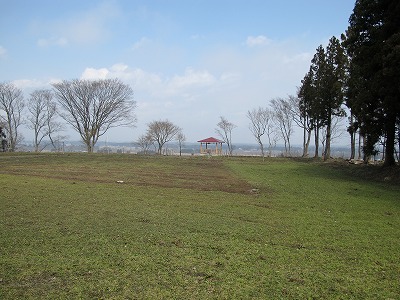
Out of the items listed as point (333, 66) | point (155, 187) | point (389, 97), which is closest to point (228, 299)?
point (155, 187)

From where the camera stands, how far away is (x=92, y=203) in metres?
6.53

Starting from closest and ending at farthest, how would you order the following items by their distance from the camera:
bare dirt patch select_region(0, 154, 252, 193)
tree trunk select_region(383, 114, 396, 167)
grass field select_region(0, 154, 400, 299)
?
grass field select_region(0, 154, 400, 299) → bare dirt patch select_region(0, 154, 252, 193) → tree trunk select_region(383, 114, 396, 167)

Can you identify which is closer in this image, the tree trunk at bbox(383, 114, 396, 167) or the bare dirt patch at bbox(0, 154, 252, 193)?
the bare dirt patch at bbox(0, 154, 252, 193)

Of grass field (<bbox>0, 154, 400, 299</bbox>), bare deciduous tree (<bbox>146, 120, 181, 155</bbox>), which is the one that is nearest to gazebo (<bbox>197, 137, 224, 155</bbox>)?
bare deciduous tree (<bbox>146, 120, 181, 155</bbox>)

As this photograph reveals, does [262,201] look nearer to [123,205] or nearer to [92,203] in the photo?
[123,205]

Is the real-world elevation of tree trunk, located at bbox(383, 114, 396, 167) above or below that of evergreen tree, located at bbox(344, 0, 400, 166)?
below

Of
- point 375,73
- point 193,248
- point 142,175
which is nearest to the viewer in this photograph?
point 193,248

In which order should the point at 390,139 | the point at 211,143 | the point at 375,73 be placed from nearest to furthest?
1. the point at 375,73
2. the point at 390,139
3. the point at 211,143

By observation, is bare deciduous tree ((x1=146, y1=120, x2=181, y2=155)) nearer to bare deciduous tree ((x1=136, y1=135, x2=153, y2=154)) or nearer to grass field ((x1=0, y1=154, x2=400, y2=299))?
bare deciduous tree ((x1=136, y1=135, x2=153, y2=154))

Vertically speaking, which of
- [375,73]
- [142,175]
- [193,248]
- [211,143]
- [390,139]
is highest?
[375,73]

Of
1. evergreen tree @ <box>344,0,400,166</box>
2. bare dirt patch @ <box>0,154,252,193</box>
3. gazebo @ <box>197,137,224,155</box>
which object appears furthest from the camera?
gazebo @ <box>197,137,224,155</box>

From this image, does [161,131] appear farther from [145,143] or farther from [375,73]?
[375,73]

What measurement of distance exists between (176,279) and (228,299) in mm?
576

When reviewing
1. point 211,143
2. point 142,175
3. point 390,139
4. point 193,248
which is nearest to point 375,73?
point 390,139
